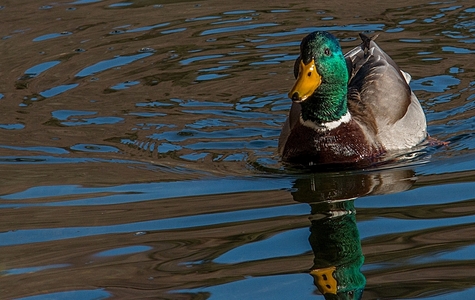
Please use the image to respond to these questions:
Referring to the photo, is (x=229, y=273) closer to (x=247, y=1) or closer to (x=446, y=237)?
(x=446, y=237)

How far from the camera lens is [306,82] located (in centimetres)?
674

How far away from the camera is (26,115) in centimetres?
863

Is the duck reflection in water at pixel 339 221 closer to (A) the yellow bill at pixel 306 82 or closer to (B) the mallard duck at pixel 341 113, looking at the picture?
(B) the mallard duck at pixel 341 113

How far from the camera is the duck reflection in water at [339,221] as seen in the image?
470 centimetres

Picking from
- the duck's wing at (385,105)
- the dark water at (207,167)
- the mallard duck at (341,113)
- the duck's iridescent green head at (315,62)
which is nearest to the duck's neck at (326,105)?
the mallard duck at (341,113)

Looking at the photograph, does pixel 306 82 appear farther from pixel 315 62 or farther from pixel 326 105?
pixel 326 105

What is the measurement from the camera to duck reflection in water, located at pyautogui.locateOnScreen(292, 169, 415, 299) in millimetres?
4703

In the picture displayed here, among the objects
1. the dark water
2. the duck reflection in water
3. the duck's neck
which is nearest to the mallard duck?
the duck's neck

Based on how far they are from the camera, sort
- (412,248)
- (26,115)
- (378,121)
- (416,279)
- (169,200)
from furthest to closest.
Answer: (26,115) < (378,121) < (169,200) < (412,248) < (416,279)

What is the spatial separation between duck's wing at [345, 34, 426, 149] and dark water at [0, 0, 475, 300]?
0.29 m

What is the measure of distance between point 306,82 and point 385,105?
3.85 ft

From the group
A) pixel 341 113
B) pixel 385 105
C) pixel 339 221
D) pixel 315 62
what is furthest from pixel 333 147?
pixel 339 221

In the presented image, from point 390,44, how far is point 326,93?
3344 millimetres

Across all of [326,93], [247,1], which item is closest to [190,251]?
[326,93]
